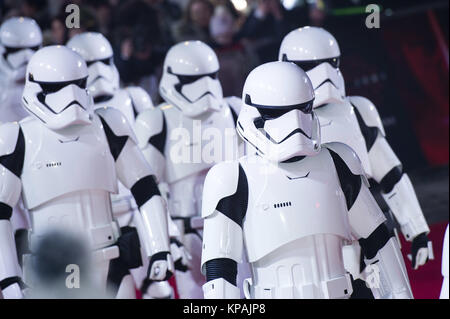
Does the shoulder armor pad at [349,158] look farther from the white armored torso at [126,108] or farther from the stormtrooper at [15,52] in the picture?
the stormtrooper at [15,52]

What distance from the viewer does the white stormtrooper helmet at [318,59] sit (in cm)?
518

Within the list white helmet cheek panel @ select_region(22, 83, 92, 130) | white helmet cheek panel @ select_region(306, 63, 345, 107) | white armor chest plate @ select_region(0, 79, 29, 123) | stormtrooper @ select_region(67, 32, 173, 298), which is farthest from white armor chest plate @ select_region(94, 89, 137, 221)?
white helmet cheek panel @ select_region(306, 63, 345, 107)

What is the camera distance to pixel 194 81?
5.95 m

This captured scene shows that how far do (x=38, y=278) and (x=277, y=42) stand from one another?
296 centimetres

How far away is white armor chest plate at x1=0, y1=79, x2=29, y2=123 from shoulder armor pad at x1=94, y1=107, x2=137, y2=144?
1.76 metres

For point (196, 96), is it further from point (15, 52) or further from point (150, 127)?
point (15, 52)

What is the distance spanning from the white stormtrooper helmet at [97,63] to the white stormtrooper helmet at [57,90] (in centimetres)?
151

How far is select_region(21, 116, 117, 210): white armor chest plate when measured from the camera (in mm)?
4969

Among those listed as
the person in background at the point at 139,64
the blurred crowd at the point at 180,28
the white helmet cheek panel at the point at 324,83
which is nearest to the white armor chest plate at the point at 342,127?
the white helmet cheek panel at the point at 324,83

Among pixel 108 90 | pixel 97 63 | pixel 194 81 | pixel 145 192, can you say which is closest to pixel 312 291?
pixel 145 192

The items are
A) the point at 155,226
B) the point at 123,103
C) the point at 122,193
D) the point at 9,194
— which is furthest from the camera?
the point at 123,103

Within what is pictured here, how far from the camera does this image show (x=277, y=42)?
23.9ft

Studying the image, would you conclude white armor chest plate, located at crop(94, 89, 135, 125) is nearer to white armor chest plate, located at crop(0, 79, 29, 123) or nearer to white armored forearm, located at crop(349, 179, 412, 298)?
white armor chest plate, located at crop(0, 79, 29, 123)

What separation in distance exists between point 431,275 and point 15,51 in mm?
3403
